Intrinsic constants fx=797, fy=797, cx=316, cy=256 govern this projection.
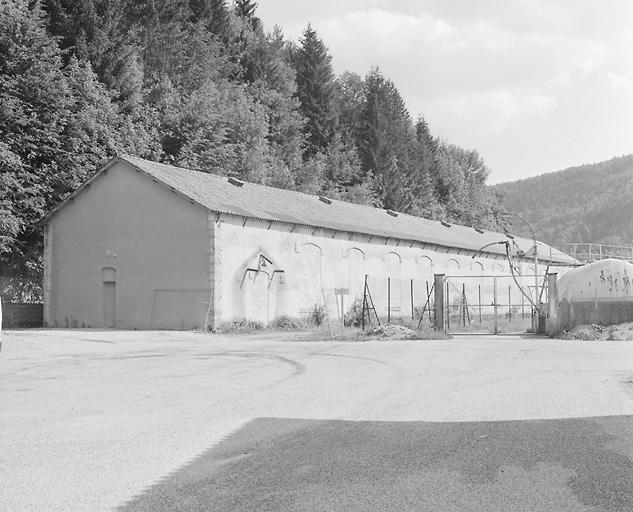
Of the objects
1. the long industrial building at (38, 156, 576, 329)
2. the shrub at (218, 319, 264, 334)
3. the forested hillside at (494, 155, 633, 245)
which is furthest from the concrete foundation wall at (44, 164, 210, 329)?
the forested hillside at (494, 155, 633, 245)

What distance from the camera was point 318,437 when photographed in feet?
26.3

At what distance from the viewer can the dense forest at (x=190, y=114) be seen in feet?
117

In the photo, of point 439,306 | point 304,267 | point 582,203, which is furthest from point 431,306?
point 582,203

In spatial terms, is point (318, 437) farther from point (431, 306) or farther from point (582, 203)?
point (582, 203)

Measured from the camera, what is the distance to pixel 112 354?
2023cm

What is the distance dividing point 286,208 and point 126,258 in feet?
25.5

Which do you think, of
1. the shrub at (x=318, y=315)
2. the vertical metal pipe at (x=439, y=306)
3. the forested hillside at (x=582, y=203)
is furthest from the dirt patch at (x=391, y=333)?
the forested hillside at (x=582, y=203)

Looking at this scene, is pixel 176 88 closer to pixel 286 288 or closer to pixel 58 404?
pixel 286 288

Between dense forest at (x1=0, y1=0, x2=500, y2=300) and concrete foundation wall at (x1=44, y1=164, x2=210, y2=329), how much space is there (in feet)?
8.17

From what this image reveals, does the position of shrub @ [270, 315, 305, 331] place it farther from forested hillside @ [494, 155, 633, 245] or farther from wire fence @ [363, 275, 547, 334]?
forested hillside @ [494, 155, 633, 245]

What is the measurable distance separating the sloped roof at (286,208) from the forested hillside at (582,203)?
6811cm

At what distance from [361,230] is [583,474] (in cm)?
3121

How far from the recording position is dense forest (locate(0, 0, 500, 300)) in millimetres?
35719

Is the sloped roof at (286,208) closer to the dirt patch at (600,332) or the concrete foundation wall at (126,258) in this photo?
the concrete foundation wall at (126,258)
